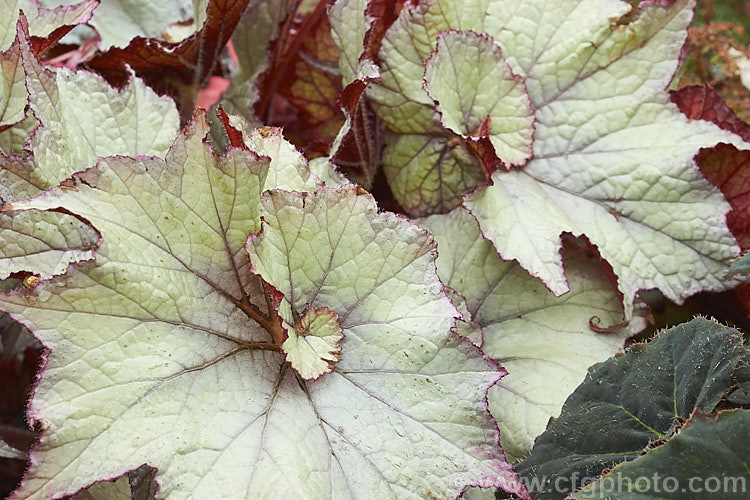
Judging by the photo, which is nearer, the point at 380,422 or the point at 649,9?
the point at 380,422

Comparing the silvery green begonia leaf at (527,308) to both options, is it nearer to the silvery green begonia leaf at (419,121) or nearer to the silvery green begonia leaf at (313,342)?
the silvery green begonia leaf at (419,121)

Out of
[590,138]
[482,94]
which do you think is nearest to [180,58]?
[482,94]

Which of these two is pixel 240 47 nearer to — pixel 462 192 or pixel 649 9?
pixel 462 192

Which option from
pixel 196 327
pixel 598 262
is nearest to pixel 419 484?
pixel 196 327

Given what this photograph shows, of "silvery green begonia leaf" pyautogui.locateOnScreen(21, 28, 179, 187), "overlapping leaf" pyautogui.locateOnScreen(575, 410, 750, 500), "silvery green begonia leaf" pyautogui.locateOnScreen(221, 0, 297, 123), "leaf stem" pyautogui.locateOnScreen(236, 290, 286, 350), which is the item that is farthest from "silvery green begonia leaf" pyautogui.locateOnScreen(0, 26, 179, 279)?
"overlapping leaf" pyautogui.locateOnScreen(575, 410, 750, 500)

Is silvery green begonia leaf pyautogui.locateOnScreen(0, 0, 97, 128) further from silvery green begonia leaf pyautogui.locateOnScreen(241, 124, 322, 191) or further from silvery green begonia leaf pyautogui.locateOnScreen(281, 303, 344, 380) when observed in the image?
silvery green begonia leaf pyautogui.locateOnScreen(281, 303, 344, 380)

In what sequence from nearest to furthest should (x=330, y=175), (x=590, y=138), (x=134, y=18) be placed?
(x=330, y=175) < (x=590, y=138) < (x=134, y=18)

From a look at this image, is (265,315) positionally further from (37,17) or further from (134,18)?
(134,18)
